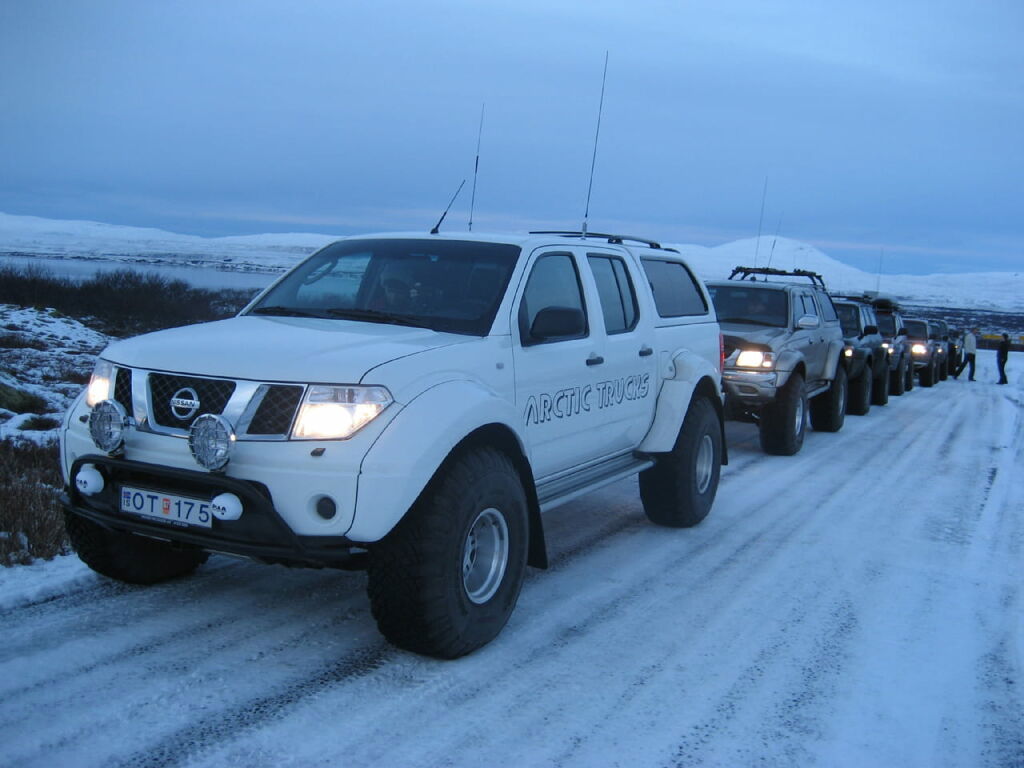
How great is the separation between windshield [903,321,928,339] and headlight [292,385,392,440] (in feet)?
73.7

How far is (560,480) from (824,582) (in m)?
1.79

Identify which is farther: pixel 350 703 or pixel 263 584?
pixel 263 584

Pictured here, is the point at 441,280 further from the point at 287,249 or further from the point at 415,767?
the point at 287,249

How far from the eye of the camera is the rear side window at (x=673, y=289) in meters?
6.66

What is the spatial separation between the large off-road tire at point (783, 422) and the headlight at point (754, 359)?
0.38m

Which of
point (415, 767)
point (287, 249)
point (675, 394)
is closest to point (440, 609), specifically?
point (415, 767)

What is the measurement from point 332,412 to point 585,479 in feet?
6.83

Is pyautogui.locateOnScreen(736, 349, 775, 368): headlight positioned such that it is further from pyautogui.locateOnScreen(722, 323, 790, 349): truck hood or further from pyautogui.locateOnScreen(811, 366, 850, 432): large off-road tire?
pyautogui.locateOnScreen(811, 366, 850, 432): large off-road tire

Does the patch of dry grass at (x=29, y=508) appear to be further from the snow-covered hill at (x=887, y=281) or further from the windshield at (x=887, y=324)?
the snow-covered hill at (x=887, y=281)

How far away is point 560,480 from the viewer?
17.3 ft

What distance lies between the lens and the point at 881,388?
1702 centimetres

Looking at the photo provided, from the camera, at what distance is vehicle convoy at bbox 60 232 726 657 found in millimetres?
3750

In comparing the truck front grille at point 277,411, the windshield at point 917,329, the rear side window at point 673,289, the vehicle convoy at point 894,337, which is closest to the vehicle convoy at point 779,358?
the rear side window at point 673,289

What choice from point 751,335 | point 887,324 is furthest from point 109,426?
point 887,324
